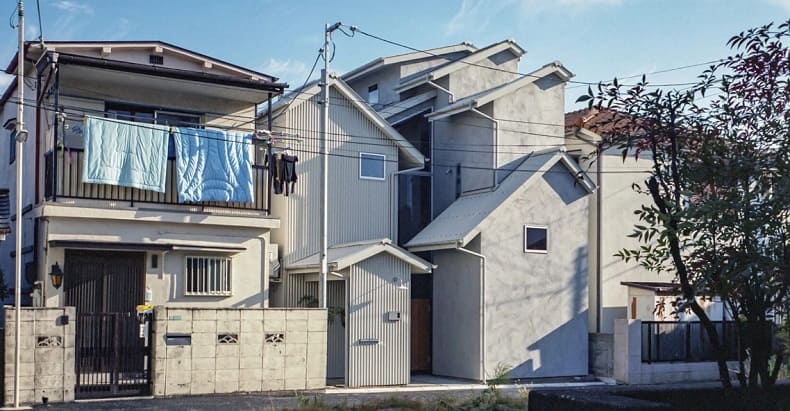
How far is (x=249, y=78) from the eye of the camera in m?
21.7

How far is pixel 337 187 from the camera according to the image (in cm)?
2322

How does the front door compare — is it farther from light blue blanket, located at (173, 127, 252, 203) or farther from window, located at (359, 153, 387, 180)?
window, located at (359, 153, 387, 180)

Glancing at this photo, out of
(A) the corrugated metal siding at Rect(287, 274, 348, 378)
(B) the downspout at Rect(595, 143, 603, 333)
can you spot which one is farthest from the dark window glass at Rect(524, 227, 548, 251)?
(A) the corrugated metal siding at Rect(287, 274, 348, 378)

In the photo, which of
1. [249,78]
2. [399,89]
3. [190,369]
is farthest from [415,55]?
[190,369]

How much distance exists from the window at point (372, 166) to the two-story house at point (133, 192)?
3298 millimetres

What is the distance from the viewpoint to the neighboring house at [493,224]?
904 inches

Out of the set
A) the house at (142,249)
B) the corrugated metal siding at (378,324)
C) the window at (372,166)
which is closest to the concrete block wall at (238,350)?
the house at (142,249)

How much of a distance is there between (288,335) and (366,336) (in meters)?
2.45

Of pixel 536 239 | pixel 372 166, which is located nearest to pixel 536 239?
pixel 536 239

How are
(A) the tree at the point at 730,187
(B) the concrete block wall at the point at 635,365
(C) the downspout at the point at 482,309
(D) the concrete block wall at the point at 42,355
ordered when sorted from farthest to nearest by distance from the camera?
(B) the concrete block wall at the point at 635,365 → (C) the downspout at the point at 482,309 → (D) the concrete block wall at the point at 42,355 → (A) the tree at the point at 730,187

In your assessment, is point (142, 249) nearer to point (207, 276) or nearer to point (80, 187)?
point (207, 276)

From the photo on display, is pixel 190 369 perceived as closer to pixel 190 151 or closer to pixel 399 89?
pixel 190 151

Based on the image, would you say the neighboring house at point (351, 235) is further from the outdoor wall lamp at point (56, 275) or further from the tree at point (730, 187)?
the tree at point (730, 187)

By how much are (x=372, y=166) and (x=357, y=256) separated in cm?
399
